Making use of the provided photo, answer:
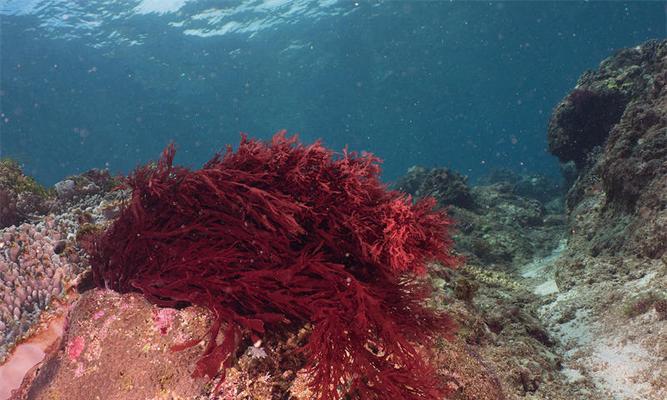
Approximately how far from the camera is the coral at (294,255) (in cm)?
232

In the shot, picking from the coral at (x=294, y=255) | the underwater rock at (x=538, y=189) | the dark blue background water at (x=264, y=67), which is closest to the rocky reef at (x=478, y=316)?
the coral at (x=294, y=255)

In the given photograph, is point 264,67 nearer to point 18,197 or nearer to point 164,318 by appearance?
point 18,197

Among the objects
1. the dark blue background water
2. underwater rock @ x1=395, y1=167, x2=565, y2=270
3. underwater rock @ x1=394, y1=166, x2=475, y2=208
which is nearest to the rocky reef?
Answer: underwater rock @ x1=395, y1=167, x2=565, y2=270

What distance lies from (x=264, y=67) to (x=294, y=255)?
60.7 m

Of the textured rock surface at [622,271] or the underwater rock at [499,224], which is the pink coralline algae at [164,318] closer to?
the textured rock surface at [622,271]

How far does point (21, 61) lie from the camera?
44.7 metres

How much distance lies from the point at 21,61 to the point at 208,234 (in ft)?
185

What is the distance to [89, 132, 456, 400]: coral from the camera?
91.2 inches

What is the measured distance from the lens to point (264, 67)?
194 feet

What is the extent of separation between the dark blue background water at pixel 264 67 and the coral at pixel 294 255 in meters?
37.9

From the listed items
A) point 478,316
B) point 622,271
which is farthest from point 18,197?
point 622,271

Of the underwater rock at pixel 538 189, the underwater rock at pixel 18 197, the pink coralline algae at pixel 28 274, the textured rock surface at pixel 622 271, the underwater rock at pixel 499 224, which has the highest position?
the textured rock surface at pixel 622 271

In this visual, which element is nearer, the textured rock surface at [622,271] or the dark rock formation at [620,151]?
the textured rock surface at [622,271]

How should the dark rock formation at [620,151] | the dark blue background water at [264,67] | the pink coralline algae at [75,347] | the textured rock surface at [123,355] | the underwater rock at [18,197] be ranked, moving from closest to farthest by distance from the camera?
the textured rock surface at [123,355]
the pink coralline algae at [75,347]
the dark rock formation at [620,151]
the underwater rock at [18,197]
the dark blue background water at [264,67]
